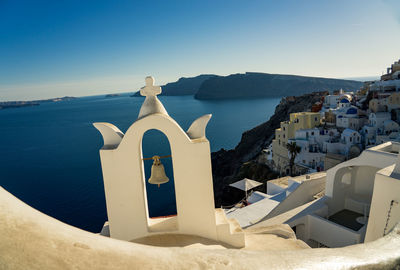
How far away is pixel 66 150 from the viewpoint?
161ft

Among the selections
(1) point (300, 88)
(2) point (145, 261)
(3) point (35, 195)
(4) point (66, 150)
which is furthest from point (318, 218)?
(1) point (300, 88)

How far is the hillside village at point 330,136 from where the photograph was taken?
2812cm

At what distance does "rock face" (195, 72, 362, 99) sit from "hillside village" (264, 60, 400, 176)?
447ft

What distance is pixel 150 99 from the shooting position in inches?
140

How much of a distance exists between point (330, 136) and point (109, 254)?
111ft

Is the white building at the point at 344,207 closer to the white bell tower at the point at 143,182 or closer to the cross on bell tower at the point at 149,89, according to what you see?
the white bell tower at the point at 143,182

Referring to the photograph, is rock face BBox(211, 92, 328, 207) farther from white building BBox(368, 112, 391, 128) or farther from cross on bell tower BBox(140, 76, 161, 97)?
cross on bell tower BBox(140, 76, 161, 97)

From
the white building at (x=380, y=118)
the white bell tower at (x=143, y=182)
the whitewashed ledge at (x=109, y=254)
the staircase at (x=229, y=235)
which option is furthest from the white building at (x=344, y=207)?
the white building at (x=380, y=118)

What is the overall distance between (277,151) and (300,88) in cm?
14556

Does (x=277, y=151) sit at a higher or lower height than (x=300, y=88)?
lower

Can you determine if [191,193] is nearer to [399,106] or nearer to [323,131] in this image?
[323,131]

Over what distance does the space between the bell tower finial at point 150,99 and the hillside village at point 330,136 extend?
1075 inches

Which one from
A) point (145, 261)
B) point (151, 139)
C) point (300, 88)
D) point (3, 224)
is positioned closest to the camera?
point (3, 224)

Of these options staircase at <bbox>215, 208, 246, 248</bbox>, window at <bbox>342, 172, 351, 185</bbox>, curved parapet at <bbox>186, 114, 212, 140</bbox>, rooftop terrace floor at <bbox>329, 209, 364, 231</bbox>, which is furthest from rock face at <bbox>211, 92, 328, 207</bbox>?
curved parapet at <bbox>186, 114, 212, 140</bbox>
